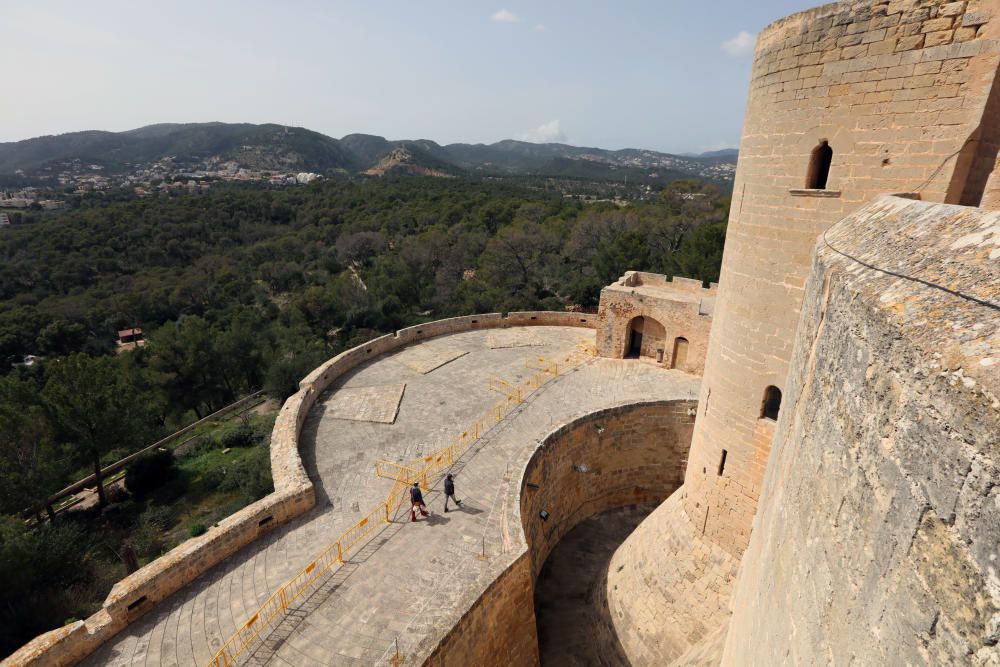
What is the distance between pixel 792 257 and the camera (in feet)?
21.5

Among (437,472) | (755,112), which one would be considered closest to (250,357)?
(437,472)

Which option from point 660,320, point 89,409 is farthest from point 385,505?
point 89,409

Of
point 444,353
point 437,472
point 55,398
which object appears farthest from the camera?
point 444,353

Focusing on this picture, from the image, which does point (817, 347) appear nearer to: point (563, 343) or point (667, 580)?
point (667, 580)

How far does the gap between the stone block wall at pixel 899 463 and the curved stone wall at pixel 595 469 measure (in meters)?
6.99

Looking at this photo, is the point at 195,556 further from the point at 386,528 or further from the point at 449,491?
the point at 449,491

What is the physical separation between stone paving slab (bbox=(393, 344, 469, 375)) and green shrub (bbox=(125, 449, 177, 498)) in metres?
9.07

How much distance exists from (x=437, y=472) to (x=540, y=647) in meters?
4.32

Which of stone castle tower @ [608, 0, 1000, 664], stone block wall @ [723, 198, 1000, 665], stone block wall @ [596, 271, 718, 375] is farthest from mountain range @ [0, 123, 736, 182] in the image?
stone block wall @ [723, 198, 1000, 665]

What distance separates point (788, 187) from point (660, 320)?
9913 millimetres

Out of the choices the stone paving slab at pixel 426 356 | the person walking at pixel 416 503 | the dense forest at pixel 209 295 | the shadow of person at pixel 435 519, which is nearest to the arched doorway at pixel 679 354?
the stone paving slab at pixel 426 356

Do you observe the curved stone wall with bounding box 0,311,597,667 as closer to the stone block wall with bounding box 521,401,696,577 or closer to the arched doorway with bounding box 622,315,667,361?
the stone block wall with bounding box 521,401,696,577

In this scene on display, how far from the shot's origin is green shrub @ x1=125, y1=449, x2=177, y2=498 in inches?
665

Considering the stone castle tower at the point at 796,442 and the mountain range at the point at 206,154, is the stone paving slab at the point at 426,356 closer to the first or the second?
the stone castle tower at the point at 796,442
